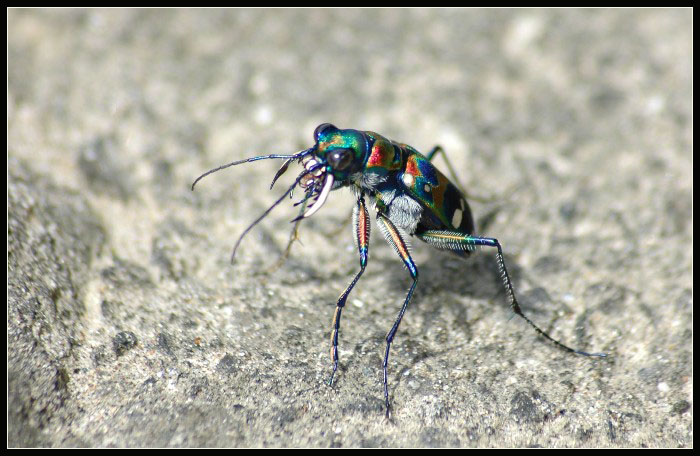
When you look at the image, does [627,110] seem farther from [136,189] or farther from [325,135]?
[136,189]

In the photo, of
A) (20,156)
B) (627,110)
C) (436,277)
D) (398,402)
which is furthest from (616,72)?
(20,156)

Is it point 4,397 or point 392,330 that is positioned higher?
point 392,330

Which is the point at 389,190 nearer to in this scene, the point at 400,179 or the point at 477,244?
the point at 400,179

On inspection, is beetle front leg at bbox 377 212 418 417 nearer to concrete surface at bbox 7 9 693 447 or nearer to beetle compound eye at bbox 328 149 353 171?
concrete surface at bbox 7 9 693 447

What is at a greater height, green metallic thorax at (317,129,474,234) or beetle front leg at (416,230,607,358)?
green metallic thorax at (317,129,474,234)

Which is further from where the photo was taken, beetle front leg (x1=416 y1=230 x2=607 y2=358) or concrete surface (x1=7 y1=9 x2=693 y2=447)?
beetle front leg (x1=416 y1=230 x2=607 y2=358)

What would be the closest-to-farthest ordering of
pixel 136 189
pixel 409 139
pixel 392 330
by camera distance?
1. pixel 392 330
2. pixel 136 189
3. pixel 409 139

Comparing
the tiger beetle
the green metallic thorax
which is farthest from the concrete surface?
the green metallic thorax

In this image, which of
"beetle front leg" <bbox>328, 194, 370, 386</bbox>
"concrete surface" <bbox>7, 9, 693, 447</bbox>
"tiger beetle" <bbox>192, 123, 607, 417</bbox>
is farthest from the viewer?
"tiger beetle" <bbox>192, 123, 607, 417</bbox>
